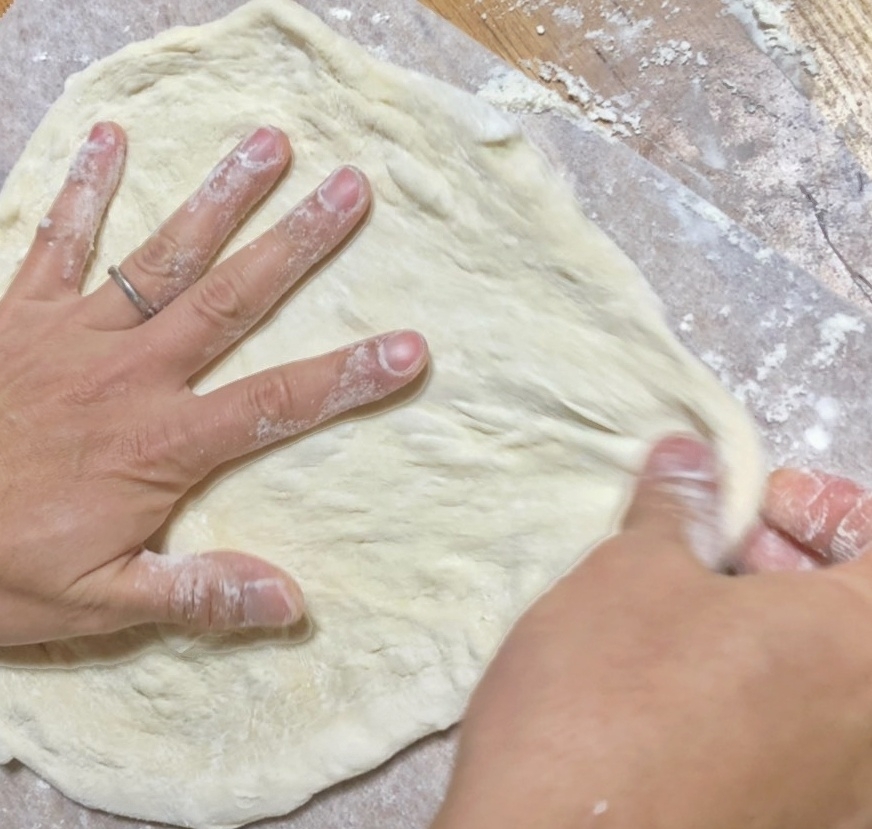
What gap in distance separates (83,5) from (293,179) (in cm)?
36

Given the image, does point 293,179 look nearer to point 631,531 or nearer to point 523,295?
point 523,295

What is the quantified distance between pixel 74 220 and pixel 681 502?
2.23ft

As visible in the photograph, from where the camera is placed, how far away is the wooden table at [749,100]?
771 millimetres

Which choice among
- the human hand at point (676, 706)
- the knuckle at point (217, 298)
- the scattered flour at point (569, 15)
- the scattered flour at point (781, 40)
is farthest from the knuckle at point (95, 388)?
the scattered flour at point (781, 40)

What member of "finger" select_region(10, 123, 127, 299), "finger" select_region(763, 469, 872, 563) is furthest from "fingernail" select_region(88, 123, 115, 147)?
"finger" select_region(763, 469, 872, 563)

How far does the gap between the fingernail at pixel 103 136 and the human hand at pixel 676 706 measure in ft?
2.16

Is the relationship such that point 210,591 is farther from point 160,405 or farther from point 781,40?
point 781,40

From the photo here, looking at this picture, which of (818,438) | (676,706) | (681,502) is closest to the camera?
(676,706)

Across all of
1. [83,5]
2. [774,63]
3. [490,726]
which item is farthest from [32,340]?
[774,63]

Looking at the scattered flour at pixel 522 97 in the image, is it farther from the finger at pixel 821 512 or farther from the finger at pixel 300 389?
the finger at pixel 821 512

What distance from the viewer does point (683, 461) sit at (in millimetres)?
666

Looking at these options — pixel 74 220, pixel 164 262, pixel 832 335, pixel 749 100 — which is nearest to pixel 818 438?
pixel 832 335

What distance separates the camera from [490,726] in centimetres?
50

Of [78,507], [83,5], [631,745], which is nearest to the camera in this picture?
[631,745]
